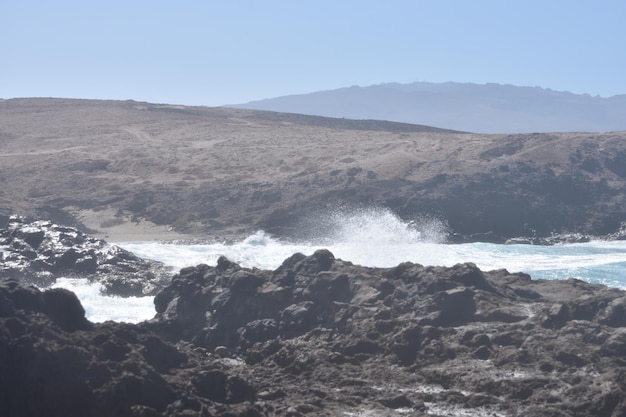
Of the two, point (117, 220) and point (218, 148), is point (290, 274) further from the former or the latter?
point (218, 148)

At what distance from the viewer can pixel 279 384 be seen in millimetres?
16781

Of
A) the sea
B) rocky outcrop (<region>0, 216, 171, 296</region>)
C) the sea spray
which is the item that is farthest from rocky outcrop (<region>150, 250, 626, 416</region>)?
the sea spray

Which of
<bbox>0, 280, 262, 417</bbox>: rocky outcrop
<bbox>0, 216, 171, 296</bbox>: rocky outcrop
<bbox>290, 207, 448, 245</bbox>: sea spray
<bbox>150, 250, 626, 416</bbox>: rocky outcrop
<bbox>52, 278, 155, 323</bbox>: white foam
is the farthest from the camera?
<bbox>290, 207, 448, 245</bbox>: sea spray

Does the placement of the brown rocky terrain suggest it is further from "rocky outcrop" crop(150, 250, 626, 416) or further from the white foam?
the white foam

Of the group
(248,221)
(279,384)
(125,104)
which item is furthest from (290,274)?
(125,104)

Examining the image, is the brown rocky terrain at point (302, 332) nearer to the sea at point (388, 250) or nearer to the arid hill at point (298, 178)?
the arid hill at point (298, 178)

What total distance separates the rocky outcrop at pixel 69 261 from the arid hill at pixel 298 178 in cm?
517

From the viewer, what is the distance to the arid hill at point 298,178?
136ft

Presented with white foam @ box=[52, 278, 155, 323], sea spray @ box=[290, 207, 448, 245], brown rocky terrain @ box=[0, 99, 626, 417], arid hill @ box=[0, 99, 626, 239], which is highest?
arid hill @ box=[0, 99, 626, 239]

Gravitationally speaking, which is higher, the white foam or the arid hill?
the arid hill

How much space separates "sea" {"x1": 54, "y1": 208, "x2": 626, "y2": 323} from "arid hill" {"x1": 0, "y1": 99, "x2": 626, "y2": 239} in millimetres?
1224

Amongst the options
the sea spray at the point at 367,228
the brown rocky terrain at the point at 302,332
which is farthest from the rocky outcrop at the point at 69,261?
the sea spray at the point at 367,228

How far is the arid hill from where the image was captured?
4141 centimetres

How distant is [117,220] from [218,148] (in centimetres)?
1399
